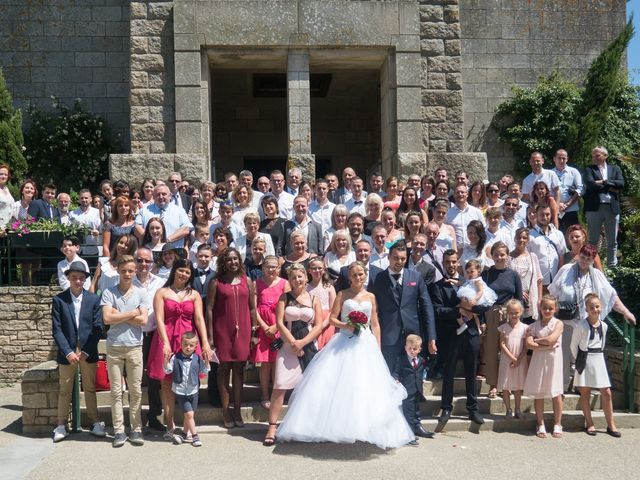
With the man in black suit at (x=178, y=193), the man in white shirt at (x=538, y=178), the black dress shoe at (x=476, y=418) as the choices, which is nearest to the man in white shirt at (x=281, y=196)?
the man in black suit at (x=178, y=193)

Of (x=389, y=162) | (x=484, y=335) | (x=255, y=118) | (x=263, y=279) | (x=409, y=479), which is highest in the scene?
(x=255, y=118)

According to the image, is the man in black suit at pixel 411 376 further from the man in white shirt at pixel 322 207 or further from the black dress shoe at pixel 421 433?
the man in white shirt at pixel 322 207

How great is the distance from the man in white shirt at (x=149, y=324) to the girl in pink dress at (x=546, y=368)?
366 cm

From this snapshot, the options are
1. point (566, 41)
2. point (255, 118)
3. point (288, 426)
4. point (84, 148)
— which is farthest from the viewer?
point (255, 118)

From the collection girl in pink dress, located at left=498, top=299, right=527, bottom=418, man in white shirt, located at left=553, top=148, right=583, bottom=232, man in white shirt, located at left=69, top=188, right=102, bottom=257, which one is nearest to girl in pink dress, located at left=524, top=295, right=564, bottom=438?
girl in pink dress, located at left=498, top=299, right=527, bottom=418

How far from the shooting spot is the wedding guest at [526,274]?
8297mm

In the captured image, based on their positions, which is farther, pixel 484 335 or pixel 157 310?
pixel 484 335

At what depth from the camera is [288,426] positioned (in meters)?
6.77

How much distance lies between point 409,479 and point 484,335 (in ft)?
7.68

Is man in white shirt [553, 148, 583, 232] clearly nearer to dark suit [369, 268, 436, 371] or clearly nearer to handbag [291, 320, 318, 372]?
dark suit [369, 268, 436, 371]

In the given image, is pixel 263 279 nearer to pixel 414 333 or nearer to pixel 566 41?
pixel 414 333

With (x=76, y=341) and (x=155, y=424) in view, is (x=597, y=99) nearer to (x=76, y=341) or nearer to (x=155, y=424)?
(x=155, y=424)

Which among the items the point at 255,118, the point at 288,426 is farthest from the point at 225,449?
the point at 255,118

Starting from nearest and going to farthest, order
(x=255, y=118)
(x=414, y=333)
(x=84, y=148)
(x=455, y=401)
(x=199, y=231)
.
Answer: (x=414, y=333), (x=455, y=401), (x=199, y=231), (x=84, y=148), (x=255, y=118)
